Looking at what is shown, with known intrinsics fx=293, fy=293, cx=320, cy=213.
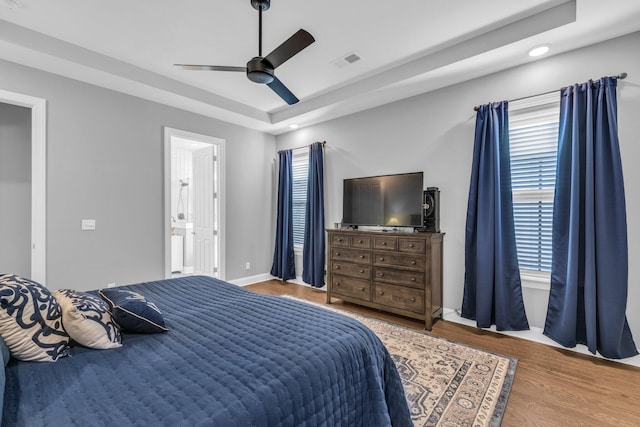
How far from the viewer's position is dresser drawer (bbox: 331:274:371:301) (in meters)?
3.74

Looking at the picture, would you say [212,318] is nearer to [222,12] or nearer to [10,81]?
[222,12]

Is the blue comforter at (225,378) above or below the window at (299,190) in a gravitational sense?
below

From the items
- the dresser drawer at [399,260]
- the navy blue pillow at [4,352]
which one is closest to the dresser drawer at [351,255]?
the dresser drawer at [399,260]

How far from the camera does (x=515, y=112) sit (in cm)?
306

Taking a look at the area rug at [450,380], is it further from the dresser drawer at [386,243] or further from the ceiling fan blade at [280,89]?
the ceiling fan blade at [280,89]

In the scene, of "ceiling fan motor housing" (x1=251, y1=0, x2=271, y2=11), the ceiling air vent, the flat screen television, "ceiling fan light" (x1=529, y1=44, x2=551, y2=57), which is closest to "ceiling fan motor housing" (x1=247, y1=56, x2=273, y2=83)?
"ceiling fan motor housing" (x1=251, y1=0, x2=271, y2=11)

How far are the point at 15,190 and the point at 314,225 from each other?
381 cm

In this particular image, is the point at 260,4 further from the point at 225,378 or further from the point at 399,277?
the point at 399,277

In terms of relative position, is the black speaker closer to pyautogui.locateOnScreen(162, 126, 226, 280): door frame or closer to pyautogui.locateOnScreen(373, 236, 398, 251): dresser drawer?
pyautogui.locateOnScreen(373, 236, 398, 251): dresser drawer

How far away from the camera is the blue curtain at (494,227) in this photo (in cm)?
300

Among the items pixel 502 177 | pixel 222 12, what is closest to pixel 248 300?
pixel 222 12

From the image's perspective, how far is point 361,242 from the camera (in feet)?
12.4

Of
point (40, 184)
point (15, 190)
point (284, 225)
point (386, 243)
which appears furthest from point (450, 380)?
point (15, 190)

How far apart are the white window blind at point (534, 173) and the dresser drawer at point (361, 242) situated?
1598mm
